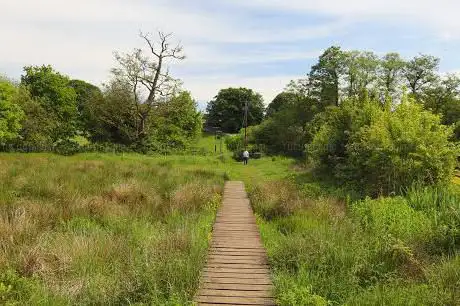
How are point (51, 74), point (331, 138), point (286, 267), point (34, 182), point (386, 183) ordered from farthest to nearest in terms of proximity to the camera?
point (51, 74) < point (331, 138) < point (386, 183) < point (34, 182) < point (286, 267)

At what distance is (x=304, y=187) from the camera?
16.6 meters

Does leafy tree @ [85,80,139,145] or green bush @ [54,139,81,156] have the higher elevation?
leafy tree @ [85,80,139,145]

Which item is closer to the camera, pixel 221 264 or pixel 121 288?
pixel 121 288

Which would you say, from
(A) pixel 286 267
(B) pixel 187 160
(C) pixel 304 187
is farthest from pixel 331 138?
(A) pixel 286 267

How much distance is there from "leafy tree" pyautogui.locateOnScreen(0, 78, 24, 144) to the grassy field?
2293cm

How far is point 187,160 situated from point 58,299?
2481 centimetres

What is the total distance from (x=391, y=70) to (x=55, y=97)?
35.0 meters

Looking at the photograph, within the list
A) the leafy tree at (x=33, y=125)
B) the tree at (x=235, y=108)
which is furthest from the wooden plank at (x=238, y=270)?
the tree at (x=235, y=108)

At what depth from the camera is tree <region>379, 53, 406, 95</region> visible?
1812 inches

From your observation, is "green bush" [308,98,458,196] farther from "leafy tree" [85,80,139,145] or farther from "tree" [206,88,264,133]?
"tree" [206,88,264,133]

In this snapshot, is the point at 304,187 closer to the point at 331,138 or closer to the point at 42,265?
the point at 331,138

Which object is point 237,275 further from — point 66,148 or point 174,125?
point 174,125

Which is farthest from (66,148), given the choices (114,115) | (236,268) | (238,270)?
(238,270)

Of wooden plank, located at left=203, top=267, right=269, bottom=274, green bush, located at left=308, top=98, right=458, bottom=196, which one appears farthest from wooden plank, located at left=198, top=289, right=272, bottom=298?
green bush, located at left=308, top=98, right=458, bottom=196
